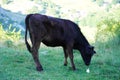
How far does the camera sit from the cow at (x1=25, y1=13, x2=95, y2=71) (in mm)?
9617

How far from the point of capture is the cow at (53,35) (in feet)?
31.6

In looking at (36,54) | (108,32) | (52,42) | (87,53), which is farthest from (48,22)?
(108,32)

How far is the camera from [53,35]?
10.0 metres

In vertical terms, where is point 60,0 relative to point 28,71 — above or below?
below

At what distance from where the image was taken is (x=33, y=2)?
125m

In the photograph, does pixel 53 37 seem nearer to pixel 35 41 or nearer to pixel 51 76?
pixel 35 41

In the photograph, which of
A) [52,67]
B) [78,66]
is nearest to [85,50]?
[78,66]

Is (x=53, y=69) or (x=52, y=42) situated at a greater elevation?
(x=52, y=42)

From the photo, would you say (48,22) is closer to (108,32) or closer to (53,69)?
(53,69)

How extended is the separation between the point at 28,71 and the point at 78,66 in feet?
7.78

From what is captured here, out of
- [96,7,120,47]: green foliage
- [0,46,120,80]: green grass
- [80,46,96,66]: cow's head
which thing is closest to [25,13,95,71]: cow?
[80,46,96,66]: cow's head

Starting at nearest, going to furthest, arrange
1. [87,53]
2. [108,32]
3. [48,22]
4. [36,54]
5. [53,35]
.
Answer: [36,54] < [48,22] < [53,35] < [87,53] < [108,32]

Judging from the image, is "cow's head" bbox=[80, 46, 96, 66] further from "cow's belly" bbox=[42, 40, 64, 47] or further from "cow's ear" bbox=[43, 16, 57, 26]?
"cow's ear" bbox=[43, 16, 57, 26]

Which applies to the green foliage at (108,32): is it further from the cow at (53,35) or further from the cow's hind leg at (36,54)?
the cow's hind leg at (36,54)
